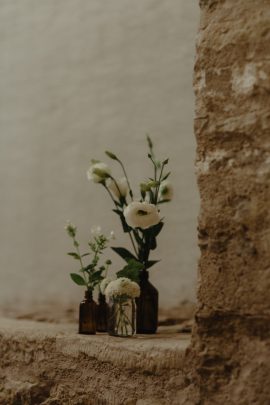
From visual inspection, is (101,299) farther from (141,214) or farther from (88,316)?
(141,214)

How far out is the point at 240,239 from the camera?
1.29 metres

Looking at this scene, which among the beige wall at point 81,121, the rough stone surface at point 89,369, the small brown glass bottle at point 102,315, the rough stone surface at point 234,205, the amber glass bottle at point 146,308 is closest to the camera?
the rough stone surface at point 234,205

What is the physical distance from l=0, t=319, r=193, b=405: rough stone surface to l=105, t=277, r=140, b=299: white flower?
0.44 feet

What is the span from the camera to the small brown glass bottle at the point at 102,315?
2.03 metres

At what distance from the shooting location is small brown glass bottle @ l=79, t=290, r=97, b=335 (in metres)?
1.88

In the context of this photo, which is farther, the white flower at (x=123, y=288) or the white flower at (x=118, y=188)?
the white flower at (x=118, y=188)

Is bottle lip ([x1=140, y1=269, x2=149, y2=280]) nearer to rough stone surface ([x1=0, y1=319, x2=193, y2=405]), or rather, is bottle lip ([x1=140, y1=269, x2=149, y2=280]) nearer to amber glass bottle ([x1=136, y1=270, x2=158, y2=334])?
amber glass bottle ([x1=136, y1=270, x2=158, y2=334])

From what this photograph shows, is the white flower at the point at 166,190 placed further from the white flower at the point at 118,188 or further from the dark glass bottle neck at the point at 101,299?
the dark glass bottle neck at the point at 101,299

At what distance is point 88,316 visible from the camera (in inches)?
75.2

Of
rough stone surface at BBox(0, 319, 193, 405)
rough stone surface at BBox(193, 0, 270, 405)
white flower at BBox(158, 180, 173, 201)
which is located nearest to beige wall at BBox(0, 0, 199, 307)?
white flower at BBox(158, 180, 173, 201)

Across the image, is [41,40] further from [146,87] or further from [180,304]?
[180,304]

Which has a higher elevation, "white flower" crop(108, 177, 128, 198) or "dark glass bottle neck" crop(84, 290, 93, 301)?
"white flower" crop(108, 177, 128, 198)

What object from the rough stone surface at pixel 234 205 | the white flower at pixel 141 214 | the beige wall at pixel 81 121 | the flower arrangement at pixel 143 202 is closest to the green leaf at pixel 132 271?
the flower arrangement at pixel 143 202

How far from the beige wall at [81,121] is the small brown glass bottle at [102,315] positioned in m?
0.34
